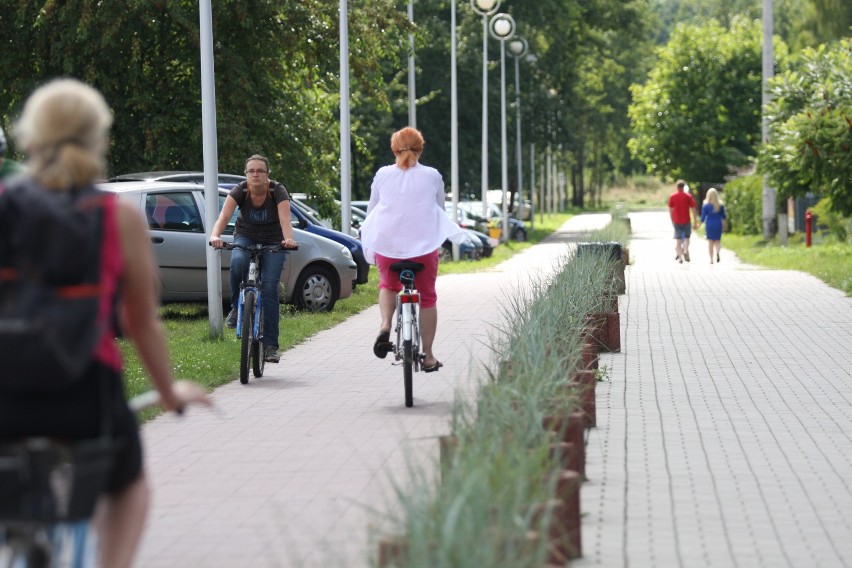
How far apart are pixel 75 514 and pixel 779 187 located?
2607 centimetres

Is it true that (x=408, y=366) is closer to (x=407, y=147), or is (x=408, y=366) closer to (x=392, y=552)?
(x=407, y=147)

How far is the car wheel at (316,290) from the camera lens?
1923 centimetres

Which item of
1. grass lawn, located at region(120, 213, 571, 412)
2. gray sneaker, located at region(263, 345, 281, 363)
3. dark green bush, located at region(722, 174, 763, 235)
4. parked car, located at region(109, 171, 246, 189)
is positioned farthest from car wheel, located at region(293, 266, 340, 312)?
dark green bush, located at region(722, 174, 763, 235)

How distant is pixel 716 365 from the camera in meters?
13.2

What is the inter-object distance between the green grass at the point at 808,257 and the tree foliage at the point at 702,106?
876 inches

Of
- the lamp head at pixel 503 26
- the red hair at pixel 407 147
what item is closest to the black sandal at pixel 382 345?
the red hair at pixel 407 147

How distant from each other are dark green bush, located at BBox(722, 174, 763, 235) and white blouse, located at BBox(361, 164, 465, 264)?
34.7 meters

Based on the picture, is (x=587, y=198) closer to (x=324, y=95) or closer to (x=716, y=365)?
(x=324, y=95)

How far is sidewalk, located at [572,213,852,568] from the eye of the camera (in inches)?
249

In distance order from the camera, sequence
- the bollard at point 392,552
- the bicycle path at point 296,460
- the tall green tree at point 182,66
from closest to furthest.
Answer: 1. the bollard at point 392,552
2. the bicycle path at point 296,460
3. the tall green tree at point 182,66

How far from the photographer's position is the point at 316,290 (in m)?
19.4

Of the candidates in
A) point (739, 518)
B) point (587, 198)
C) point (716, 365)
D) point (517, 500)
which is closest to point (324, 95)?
point (716, 365)

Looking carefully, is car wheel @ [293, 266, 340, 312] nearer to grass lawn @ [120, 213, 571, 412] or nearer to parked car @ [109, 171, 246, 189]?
grass lawn @ [120, 213, 571, 412]

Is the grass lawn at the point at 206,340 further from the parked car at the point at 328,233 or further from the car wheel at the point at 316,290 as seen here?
the parked car at the point at 328,233
